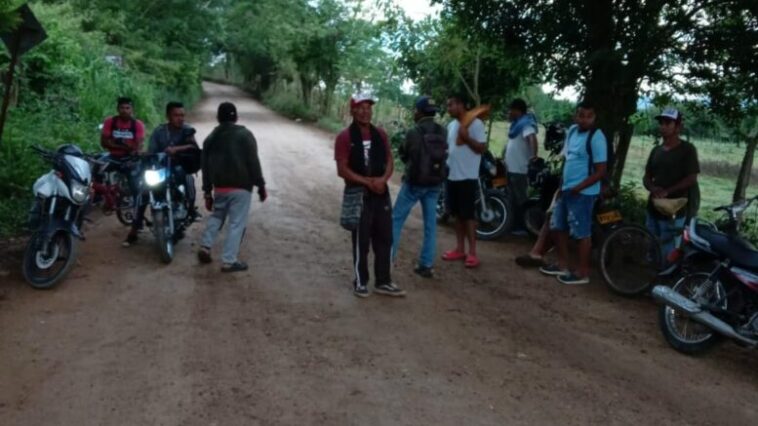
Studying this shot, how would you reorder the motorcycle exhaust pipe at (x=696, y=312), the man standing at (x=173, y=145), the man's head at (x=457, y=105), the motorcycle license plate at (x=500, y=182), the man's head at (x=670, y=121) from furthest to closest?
the motorcycle license plate at (x=500, y=182) → the man standing at (x=173, y=145) → the man's head at (x=457, y=105) → the man's head at (x=670, y=121) → the motorcycle exhaust pipe at (x=696, y=312)

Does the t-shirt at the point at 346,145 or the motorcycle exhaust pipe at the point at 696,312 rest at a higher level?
the t-shirt at the point at 346,145

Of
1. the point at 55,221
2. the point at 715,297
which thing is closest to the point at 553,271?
the point at 715,297

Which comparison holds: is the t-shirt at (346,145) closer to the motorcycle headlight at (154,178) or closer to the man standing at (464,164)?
the man standing at (464,164)

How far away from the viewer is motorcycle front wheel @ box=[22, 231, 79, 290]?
599 cm

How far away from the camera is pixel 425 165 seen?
6457 millimetres

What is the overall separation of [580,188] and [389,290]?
7.11 ft

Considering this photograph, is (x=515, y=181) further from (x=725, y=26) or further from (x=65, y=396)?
(x=65, y=396)

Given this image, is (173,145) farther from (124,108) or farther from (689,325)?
(689,325)

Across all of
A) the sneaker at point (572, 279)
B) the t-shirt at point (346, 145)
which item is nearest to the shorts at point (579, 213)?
the sneaker at point (572, 279)

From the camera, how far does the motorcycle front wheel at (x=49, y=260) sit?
5992mm

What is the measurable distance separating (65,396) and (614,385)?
354 cm

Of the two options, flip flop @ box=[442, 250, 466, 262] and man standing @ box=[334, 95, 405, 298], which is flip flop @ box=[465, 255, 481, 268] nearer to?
flip flop @ box=[442, 250, 466, 262]

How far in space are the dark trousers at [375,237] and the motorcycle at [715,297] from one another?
7.67 ft

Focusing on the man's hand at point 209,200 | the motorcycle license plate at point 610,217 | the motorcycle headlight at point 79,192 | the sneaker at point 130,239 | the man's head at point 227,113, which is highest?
the man's head at point 227,113
